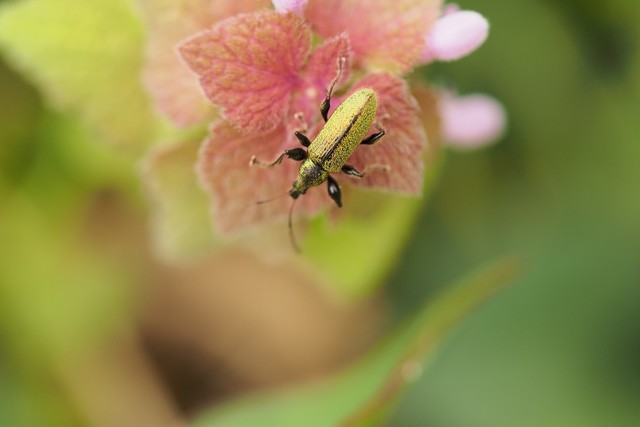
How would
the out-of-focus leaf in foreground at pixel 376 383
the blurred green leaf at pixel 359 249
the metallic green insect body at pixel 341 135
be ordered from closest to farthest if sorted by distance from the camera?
the metallic green insect body at pixel 341 135 → the out-of-focus leaf in foreground at pixel 376 383 → the blurred green leaf at pixel 359 249

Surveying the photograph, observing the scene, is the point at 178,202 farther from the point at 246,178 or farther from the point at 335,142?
the point at 335,142

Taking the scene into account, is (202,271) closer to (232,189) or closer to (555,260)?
(555,260)

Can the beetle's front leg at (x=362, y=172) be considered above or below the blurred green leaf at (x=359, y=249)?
above

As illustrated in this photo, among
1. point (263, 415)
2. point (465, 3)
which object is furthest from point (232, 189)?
point (465, 3)

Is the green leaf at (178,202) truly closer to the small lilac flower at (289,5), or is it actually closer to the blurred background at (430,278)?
the small lilac flower at (289,5)

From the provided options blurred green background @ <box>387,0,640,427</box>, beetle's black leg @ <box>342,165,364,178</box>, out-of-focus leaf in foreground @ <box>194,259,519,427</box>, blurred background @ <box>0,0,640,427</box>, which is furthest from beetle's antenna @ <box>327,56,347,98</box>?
blurred green background @ <box>387,0,640,427</box>

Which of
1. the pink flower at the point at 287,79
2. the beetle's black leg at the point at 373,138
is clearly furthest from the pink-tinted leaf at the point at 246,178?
the beetle's black leg at the point at 373,138
